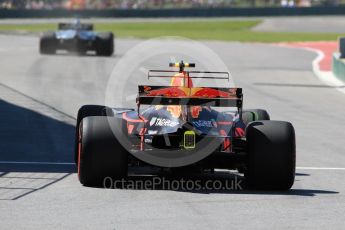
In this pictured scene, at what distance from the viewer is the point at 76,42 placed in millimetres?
43594

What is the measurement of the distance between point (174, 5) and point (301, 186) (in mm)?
88516

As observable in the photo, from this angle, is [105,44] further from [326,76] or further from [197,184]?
[197,184]

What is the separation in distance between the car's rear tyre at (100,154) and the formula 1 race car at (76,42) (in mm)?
31552

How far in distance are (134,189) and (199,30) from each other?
2464 inches

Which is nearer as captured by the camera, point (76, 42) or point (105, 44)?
point (105, 44)

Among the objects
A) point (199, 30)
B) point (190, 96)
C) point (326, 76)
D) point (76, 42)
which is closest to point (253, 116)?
point (190, 96)

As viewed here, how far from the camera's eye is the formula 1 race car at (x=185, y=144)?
11.7 meters

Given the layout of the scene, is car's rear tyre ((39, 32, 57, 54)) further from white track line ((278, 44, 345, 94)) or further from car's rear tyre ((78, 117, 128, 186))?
car's rear tyre ((78, 117, 128, 186))

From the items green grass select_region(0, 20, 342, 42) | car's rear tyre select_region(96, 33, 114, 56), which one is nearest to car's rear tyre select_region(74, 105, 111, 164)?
car's rear tyre select_region(96, 33, 114, 56)

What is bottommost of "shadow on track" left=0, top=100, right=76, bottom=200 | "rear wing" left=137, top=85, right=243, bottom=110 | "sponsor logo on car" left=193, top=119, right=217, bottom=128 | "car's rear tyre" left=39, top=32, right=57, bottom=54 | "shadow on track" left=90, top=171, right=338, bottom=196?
"car's rear tyre" left=39, top=32, right=57, bottom=54

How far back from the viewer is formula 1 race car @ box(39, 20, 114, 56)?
142 ft

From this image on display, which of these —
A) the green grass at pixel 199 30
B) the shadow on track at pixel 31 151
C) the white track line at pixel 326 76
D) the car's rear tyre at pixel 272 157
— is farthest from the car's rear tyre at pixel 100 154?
the green grass at pixel 199 30

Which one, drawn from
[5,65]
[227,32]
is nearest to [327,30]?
[227,32]

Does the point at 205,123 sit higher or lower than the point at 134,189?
higher
